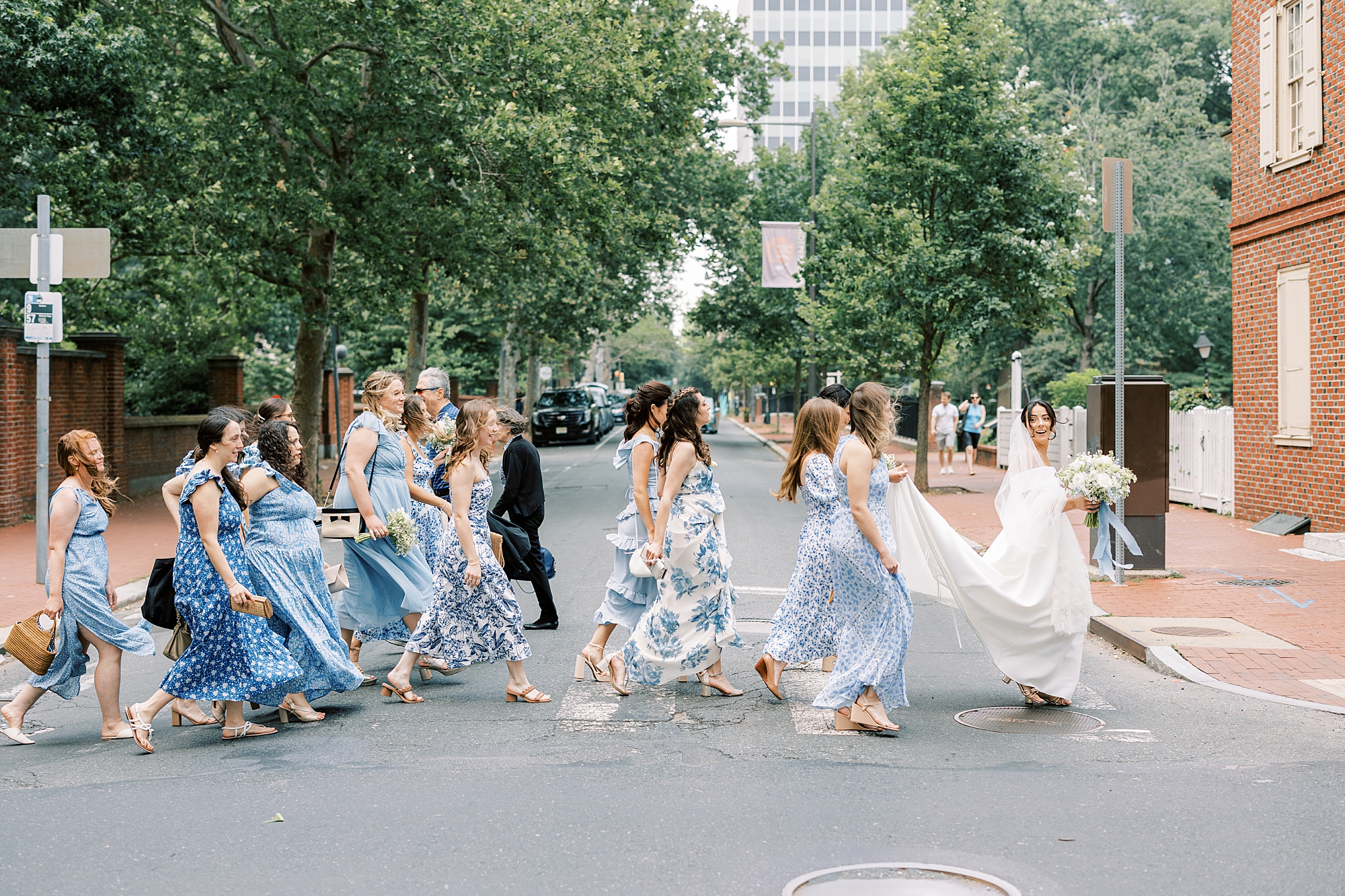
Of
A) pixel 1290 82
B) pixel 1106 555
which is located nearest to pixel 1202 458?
pixel 1290 82

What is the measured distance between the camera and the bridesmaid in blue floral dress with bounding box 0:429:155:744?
6199 mm

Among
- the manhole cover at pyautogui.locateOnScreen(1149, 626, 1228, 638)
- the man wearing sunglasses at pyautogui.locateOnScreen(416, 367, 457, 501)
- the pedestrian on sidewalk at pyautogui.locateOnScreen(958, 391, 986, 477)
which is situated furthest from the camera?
the pedestrian on sidewalk at pyautogui.locateOnScreen(958, 391, 986, 477)

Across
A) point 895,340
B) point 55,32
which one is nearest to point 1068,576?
point 55,32

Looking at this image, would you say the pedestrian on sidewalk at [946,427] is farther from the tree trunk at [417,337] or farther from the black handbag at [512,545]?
the black handbag at [512,545]

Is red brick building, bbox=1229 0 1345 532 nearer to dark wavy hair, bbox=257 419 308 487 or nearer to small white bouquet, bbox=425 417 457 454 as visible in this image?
small white bouquet, bbox=425 417 457 454

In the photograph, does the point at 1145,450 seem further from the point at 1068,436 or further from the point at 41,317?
the point at 1068,436

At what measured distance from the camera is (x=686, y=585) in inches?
273

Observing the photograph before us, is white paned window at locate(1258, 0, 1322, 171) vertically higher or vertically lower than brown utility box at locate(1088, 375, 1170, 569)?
higher

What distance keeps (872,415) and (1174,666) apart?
2.98 m

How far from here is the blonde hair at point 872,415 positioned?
248 inches

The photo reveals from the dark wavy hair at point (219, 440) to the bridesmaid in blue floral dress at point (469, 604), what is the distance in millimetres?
1135

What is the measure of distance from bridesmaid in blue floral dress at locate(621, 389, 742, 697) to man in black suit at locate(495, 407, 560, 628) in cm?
213

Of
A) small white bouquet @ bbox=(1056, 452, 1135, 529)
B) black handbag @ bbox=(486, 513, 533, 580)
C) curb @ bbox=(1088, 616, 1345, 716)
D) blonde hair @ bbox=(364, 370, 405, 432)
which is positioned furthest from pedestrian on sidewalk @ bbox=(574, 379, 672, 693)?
curb @ bbox=(1088, 616, 1345, 716)

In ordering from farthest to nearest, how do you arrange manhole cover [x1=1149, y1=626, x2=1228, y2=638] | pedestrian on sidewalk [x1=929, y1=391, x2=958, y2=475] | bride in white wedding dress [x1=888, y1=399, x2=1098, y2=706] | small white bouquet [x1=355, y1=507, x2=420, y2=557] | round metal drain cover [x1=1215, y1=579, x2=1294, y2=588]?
1. pedestrian on sidewalk [x1=929, y1=391, x2=958, y2=475]
2. round metal drain cover [x1=1215, y1=579, x2=1294, y2=588]
3. manhole cover [x1=1149, y1=626, x2=1228, y2=638]
4. small white bouquet [x1=355, y1=507, x2=420, y2=557]
5. bride in white wedding dress [x1=888, y1=399, x2=1098, y2=706]
